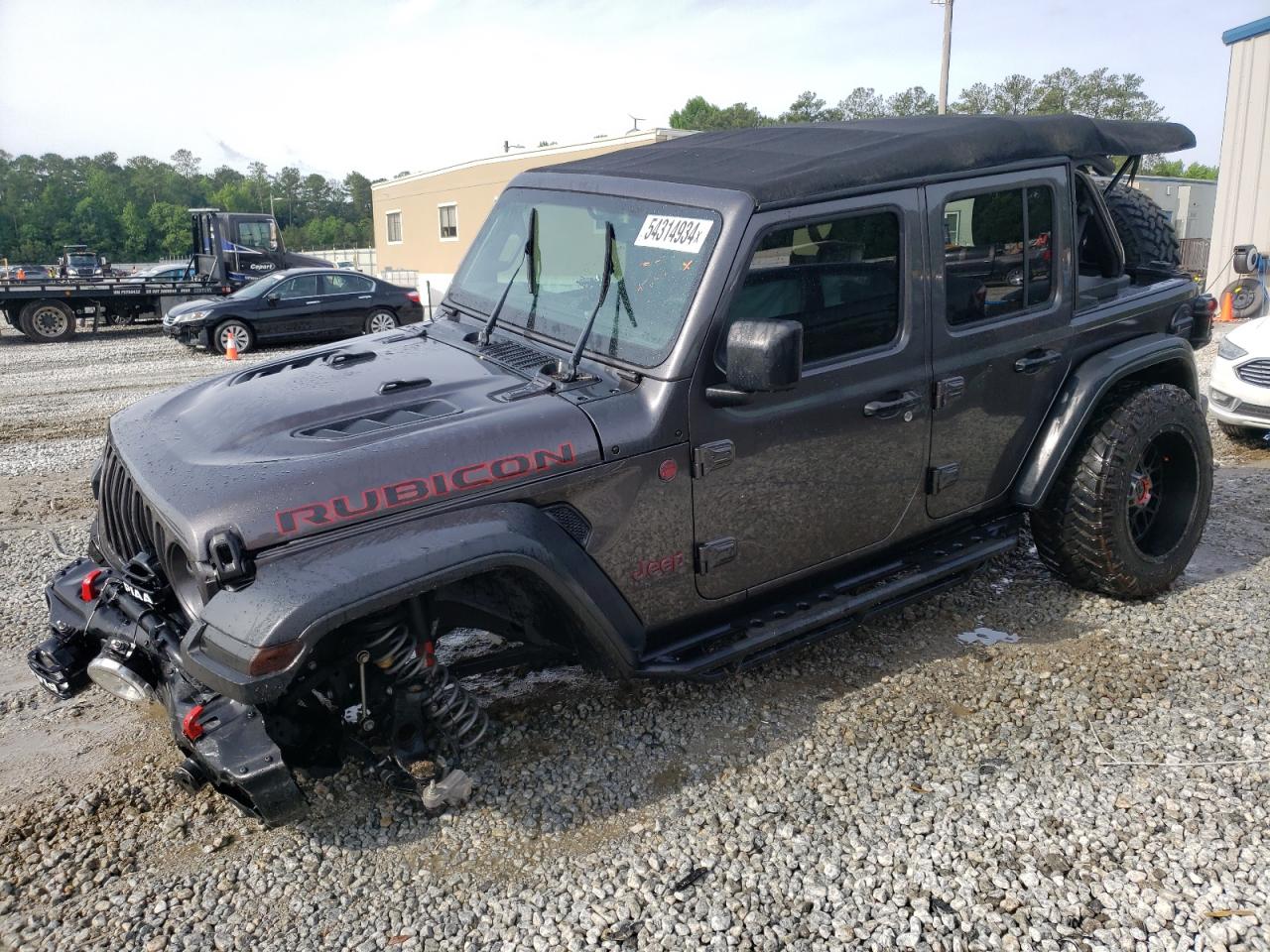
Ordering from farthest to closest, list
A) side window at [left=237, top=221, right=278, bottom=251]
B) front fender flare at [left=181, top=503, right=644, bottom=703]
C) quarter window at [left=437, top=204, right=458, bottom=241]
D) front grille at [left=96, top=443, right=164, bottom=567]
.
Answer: quarter window at [left=437, top=204, right=458, bottom=241] → side window at [left=237, top=221, right=278, bottom=251] → front grille at [left=96, top=443, right=164, bottom=567] → front fender flare at [left=181, top=503, right=644, bottom=703]

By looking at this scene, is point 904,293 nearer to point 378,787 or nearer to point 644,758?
point 644,758

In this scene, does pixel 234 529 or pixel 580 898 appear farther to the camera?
pixel 580 898

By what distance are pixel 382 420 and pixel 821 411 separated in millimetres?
1461

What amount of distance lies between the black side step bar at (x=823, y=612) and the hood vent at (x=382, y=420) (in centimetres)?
103

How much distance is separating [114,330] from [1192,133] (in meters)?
19.8

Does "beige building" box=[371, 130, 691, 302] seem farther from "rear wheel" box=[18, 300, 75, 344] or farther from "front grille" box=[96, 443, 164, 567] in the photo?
"front grille" box=[96, 443, 164, 567]

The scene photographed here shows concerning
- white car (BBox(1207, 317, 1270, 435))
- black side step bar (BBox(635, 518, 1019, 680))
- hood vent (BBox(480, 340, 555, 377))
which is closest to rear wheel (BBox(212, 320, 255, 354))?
hood vent (BBox(480, 340, 555, 377))

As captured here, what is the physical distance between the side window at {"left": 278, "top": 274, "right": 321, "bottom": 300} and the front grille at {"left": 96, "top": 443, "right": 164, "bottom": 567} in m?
13.0

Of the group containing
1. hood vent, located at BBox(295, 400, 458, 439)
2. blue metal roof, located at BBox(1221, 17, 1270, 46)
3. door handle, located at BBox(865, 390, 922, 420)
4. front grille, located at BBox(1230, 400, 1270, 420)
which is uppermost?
blue metal roof, located at BBox(1221, 17, 1270, 46)

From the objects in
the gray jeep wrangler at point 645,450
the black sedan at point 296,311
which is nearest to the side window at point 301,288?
the black sedan at point 296,311

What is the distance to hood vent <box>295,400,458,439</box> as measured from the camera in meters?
2.79

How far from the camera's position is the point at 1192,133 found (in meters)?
A: 4.52

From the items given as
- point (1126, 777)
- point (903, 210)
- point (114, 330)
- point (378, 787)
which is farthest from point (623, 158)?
point (114, 330)

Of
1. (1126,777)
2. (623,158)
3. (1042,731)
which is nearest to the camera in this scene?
(1126,777)
